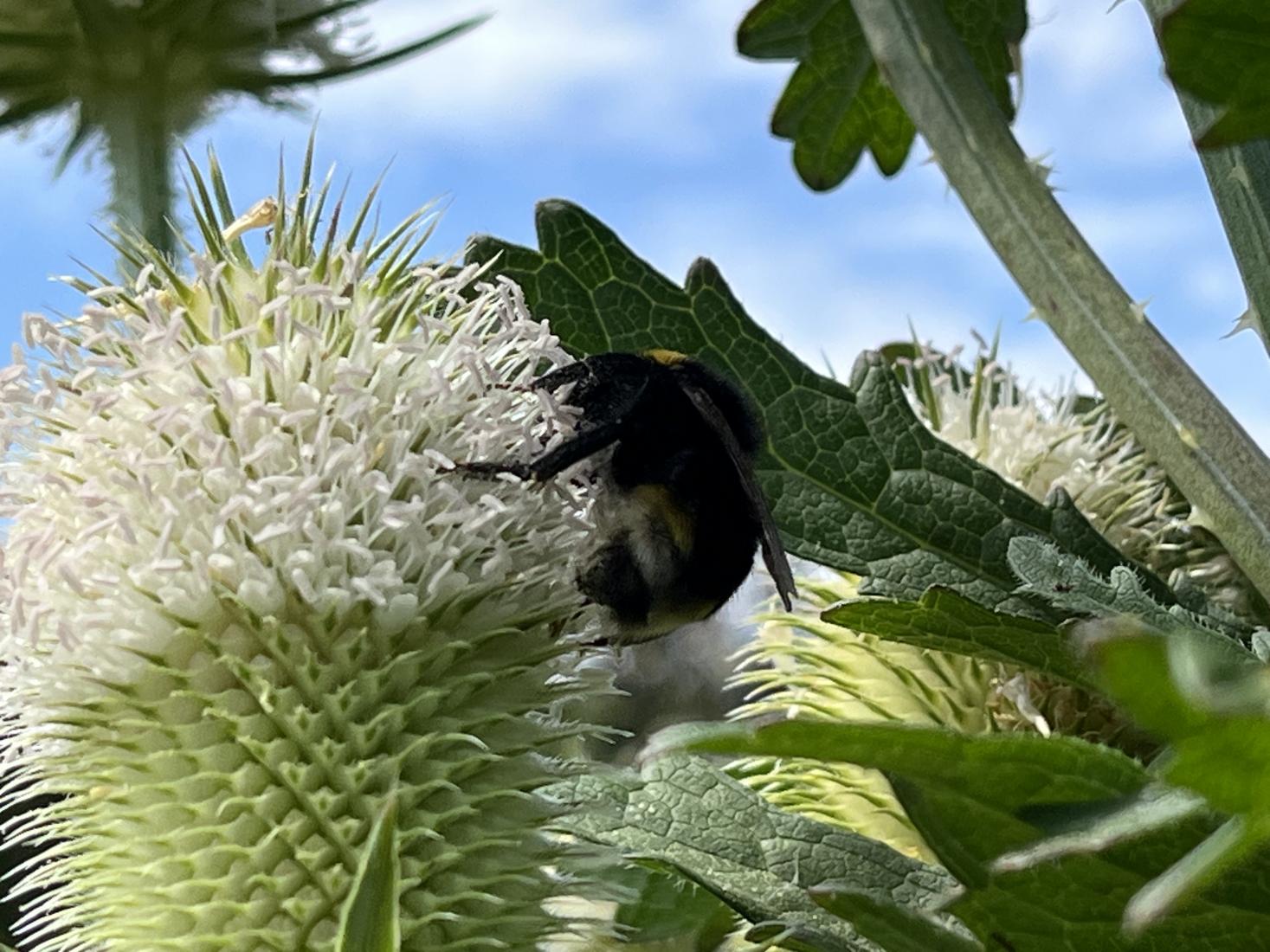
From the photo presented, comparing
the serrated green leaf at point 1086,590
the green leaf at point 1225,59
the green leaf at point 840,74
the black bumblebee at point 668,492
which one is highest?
the green leaf at point 840,74

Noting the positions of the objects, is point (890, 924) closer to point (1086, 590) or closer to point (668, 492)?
point (1086, 590)

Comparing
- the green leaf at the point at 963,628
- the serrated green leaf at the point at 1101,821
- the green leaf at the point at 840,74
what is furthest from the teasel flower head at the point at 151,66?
the serrated green leaf at the point at 1101,821

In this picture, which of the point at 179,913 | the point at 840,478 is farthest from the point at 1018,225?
the point at 179,913

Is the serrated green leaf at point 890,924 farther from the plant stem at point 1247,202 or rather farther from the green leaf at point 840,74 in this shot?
the green leaf at point 840,74

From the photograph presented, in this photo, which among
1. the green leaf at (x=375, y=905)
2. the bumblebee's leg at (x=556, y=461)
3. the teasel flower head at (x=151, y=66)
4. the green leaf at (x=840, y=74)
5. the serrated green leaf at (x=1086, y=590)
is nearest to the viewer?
the green leaf at (x=375, y=905)

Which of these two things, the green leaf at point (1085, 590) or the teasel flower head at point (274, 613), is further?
the teasel flower head at point (274, 613)

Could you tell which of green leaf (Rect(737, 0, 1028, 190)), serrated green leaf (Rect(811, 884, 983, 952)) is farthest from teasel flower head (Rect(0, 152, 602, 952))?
green leaf (Rect(737, 0, 1028, 190))

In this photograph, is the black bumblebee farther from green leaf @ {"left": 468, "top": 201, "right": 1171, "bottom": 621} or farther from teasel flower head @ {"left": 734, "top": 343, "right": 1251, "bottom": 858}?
teasel flower head @ {"left": 734, "top": 343, "right": 1251, "bottom": 858}
